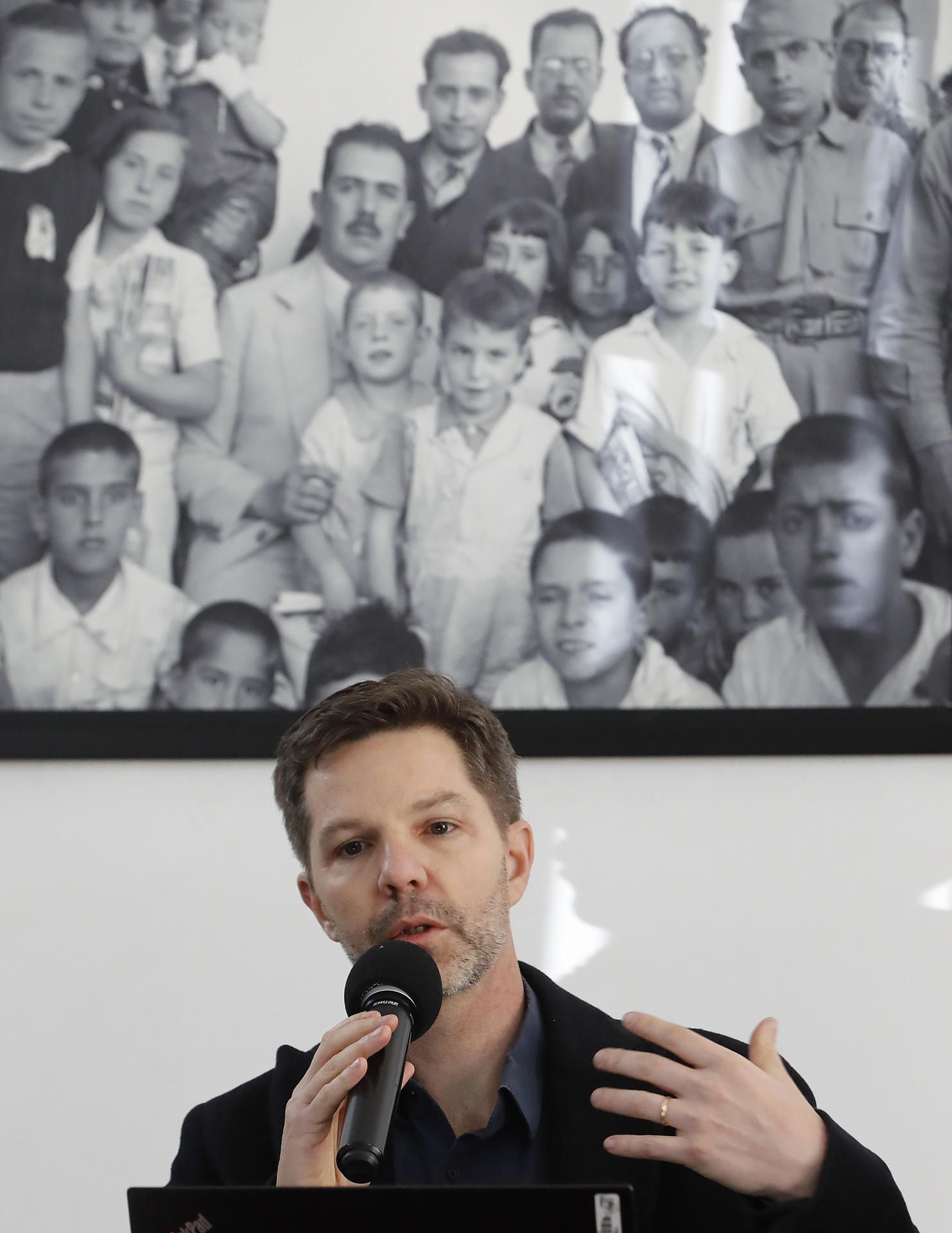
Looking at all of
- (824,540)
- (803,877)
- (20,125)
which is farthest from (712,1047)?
(20,125)

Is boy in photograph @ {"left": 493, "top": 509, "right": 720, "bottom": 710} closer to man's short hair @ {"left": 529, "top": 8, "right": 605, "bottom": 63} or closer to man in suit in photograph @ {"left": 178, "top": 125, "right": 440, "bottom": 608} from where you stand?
man in suit in photograph @ {"left": 178, "top": 125, "right": 440, "bottom": 608}

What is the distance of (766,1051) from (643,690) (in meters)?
0.92

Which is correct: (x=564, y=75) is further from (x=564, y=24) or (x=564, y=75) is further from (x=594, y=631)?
(x=594, y=631)

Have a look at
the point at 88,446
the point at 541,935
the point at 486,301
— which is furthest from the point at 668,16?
the point at 541,935

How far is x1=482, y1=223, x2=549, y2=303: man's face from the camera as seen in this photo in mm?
2186

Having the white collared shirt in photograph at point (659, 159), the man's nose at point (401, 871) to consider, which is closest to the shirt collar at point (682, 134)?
the white collared shirt in photograph at point (659, 159)

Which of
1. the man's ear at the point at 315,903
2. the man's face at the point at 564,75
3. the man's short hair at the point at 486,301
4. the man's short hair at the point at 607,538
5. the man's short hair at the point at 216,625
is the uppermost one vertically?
the man's face at the point at 564,75

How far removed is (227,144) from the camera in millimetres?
2217

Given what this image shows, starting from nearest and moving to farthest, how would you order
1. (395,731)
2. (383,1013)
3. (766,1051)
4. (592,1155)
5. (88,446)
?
1. (383,1013)
2. (766,1051)
3. (592,1155)
4. (395,731)
5. (88,446)

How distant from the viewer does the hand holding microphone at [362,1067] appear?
101cm

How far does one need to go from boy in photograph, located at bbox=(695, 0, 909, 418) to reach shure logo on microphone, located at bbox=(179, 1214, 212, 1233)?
1.58 metres

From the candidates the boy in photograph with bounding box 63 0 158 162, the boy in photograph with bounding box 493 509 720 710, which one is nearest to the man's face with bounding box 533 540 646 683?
the boy in photograph with bounding box 493 509 720 710

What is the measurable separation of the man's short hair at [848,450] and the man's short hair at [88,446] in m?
1.07

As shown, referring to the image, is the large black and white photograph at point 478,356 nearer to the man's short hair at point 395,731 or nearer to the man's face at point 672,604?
the man's face at point 672,604
